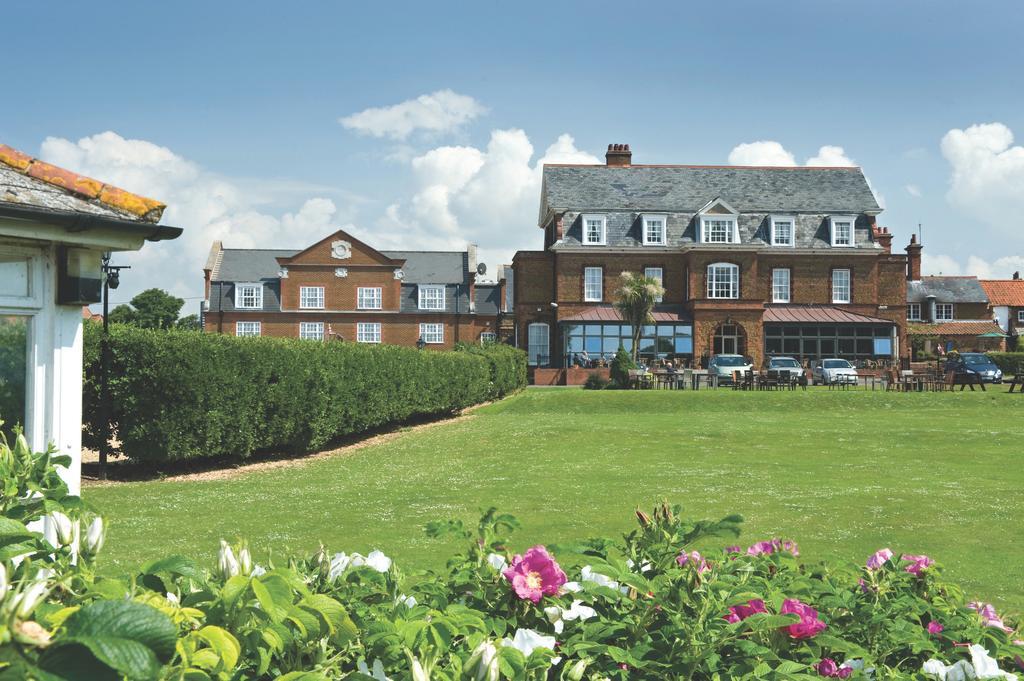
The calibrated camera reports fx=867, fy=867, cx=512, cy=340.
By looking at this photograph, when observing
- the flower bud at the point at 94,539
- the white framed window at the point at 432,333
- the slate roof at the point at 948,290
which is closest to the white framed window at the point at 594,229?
the white framed window at the point at 432,333

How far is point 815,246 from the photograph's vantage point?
51.7 m

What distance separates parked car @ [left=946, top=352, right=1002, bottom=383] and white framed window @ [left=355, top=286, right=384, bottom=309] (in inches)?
1351

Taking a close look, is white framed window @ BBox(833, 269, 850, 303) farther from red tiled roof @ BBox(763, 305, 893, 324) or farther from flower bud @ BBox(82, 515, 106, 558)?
flower bud @ BBox(82, 515, 106, 558)

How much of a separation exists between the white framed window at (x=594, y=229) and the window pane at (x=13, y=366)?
46.2 meters

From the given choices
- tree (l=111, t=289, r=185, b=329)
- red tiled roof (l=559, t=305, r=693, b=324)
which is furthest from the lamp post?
tree (l=111, t=289, r=185, b=329)

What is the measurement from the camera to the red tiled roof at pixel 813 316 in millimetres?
49719

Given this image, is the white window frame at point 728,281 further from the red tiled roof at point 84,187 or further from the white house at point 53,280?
the white house at point 53,280

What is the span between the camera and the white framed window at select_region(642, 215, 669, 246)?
5106cm

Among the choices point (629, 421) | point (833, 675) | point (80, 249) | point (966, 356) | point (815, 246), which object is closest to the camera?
point (833, 675)

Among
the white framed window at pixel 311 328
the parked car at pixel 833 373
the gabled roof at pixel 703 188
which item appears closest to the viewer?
the parked car at pixel 833 373

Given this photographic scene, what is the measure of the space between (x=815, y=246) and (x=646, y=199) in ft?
34.2

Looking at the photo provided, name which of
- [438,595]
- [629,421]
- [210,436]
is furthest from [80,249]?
[629,421]

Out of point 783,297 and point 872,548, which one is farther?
point 783,297

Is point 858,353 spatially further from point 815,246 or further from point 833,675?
point 833,675
